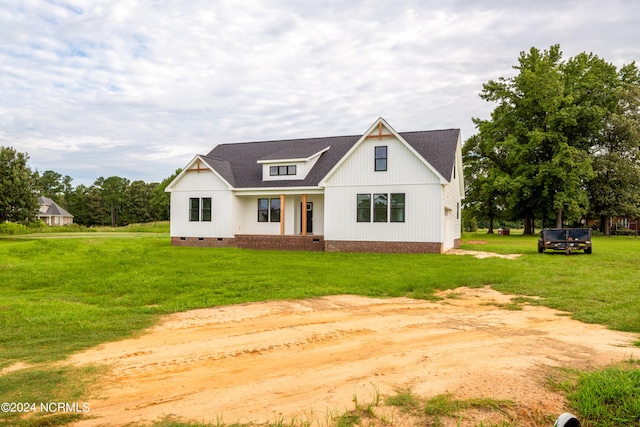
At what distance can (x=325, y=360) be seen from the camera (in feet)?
18.7

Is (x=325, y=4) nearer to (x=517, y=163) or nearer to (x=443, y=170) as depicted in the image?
(x=443, y=170)

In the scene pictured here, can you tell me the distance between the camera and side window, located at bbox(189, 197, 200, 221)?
25.9 metres

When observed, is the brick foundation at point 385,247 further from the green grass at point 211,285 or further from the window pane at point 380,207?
the green grass at point 211,285

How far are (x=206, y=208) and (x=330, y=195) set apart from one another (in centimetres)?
793

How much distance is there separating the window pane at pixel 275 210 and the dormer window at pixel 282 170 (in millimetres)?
1607

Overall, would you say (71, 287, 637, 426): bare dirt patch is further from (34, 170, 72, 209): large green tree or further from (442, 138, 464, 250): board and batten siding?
(34, 170, 72, 209): large green tree

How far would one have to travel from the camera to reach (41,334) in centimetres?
710

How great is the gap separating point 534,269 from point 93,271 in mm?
15019

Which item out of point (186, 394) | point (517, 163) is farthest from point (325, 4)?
point (517, 163)

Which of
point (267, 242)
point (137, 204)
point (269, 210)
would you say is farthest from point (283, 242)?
point (137, 204)

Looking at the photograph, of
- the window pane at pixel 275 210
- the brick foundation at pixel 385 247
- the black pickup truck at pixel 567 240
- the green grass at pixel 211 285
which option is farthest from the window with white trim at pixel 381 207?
the black pickup truck at pixel 567 240

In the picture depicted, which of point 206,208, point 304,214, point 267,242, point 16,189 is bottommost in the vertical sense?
point 267,242

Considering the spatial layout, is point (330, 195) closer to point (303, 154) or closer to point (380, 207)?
point (380, 207)

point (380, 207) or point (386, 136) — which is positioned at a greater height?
point (386, 136)
